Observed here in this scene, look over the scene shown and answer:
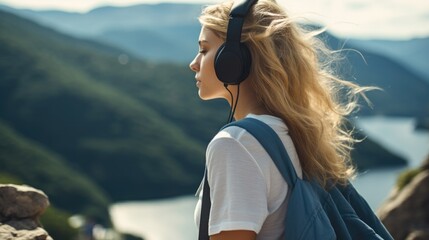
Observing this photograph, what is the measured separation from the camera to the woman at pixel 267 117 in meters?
2.17

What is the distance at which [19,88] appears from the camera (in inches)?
3959

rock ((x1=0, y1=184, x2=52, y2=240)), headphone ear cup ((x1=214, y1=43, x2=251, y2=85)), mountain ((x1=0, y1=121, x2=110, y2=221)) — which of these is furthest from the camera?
mountain ((x1=0, y1=121, x2=110, y2=221))

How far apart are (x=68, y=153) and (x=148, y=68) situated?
43335 millimetres

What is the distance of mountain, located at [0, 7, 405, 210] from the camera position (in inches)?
3664

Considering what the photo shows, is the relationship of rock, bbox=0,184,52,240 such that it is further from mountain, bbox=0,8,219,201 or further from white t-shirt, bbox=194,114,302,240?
mountain, bbox=0,8,219,201

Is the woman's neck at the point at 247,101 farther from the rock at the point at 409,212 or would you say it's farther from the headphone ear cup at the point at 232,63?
the rock at the point at 409,212

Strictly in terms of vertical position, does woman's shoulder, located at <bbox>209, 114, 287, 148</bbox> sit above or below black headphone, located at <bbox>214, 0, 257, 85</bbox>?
below

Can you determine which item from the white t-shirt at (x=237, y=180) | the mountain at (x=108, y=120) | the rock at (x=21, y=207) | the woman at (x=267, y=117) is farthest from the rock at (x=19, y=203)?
the mountain at (x=108, y=120)

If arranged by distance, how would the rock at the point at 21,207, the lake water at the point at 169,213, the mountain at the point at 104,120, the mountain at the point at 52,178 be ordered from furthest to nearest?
the mountain at the point at 104,120
the lake water at the point at 169,213
the mountain at the point at 52,178
the rock at the point at 21,207

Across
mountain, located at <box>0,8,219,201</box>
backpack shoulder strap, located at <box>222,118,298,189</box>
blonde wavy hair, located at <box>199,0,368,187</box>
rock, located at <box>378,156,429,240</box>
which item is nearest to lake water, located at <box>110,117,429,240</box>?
mountain, located at <box>0,8,219,201</box>

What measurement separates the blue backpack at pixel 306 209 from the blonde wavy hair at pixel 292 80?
0.40ft

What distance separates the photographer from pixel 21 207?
3.25 metres

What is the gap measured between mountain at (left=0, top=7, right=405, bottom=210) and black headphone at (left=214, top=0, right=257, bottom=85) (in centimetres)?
7881

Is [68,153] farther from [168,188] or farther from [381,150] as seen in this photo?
[381,150]
